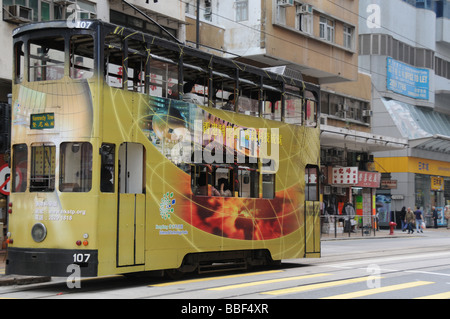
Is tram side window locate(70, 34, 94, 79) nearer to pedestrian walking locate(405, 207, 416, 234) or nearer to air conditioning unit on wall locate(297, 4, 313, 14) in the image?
air conditioning unit on wall locate(297, 4, 313, 14)

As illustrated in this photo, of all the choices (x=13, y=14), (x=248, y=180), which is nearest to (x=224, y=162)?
(x=248, y=180)

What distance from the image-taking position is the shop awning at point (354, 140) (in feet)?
114

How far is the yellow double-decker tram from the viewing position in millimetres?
11859

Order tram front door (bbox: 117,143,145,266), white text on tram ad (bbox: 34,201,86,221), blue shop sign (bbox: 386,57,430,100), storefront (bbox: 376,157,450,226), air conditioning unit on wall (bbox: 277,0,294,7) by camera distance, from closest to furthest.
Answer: white text on tram ad (bbox: 34,201,86,221) < tram front door (bbox: 117,143,145,266) < air conditioning unit on wall (bbox: 277,0,294,7) < storefront (bbox: 376,157,450,226) < blue shop sign (bbox: 386,57,430,100)

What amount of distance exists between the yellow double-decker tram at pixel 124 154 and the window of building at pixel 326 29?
20648 millimetres

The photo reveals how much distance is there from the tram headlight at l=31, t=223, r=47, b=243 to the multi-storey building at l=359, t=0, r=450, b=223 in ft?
115

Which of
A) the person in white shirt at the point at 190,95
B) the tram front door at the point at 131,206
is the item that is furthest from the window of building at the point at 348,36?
the tram front door at the point at 131,206

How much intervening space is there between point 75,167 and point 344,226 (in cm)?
2298

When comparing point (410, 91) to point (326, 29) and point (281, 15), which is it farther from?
point (281, 15)

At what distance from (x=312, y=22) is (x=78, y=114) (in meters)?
23.8

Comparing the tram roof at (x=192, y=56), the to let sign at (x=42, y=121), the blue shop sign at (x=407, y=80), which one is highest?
the blue shop sign at (x=407, y=80)

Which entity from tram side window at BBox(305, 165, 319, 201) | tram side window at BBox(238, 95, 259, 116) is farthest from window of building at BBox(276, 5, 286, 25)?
tram side window at BBox(238, 95, 259, 116)

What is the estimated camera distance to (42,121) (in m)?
12.1

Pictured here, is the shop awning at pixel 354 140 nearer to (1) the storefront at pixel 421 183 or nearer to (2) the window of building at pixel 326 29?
(2) the window of building at pixel 326 29
